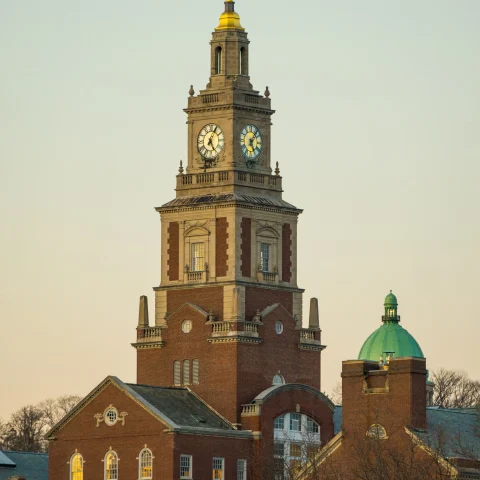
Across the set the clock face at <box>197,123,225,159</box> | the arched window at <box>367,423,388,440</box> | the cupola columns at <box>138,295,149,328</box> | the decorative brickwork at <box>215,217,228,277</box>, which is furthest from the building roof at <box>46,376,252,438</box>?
the clock face at <box>197,123,225,159</box>

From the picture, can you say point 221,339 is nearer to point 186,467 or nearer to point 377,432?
point 186,467

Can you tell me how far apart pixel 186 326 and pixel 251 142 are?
509 inches

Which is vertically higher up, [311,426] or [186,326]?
[186,326]

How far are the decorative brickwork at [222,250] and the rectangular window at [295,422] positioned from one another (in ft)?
33.0

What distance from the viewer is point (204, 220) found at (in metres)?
162

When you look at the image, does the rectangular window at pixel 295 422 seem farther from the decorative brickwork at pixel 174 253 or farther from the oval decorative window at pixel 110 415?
the decorative brickwork at pixel 174 253

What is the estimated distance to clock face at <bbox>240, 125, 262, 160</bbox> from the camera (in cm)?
16312

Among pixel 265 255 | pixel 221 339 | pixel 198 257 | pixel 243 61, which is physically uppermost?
pixel 243 61

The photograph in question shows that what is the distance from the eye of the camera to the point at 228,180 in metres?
162

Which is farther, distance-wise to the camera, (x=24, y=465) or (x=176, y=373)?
(x=24, y=465)

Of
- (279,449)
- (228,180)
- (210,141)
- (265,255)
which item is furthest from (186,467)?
(210,141)

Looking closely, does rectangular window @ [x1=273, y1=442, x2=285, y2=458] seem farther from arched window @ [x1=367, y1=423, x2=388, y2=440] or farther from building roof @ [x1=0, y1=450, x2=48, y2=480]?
building roof @ [x1=0, y1=450, x2=48, y2=480]

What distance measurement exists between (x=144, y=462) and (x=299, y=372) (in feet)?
46.0

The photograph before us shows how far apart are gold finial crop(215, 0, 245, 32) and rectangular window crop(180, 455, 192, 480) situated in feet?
96.7
